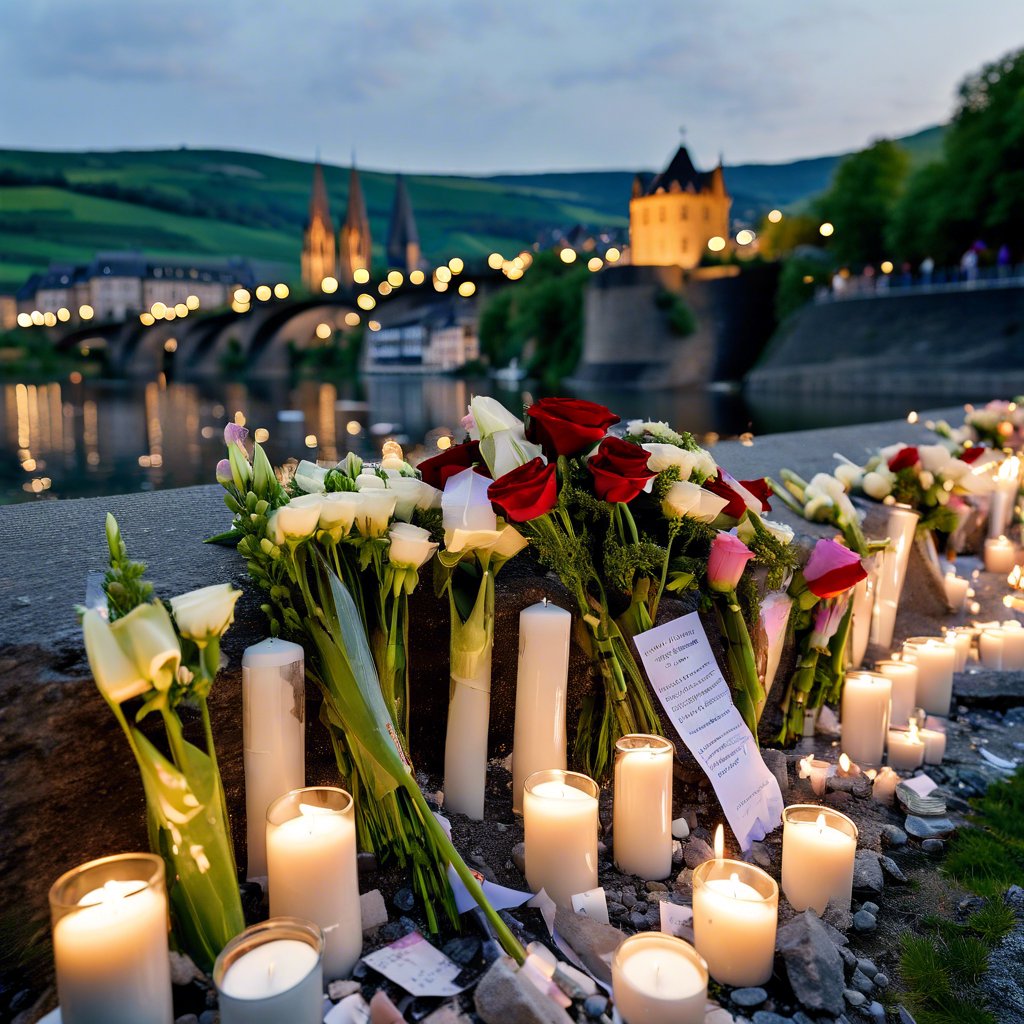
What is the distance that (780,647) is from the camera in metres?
2.43

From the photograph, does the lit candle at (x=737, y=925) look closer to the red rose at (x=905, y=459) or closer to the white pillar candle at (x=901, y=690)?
the white pillar candle at (x=901, y=690)

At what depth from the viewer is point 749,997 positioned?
56.9 inches

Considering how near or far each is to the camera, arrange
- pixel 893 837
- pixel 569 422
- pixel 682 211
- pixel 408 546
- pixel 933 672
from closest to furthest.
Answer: pixel 408 546 < pixel 569 422 < pixel 893 837 < pixel 933 672 < pixel 682 211

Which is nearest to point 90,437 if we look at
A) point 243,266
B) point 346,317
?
point 346,317

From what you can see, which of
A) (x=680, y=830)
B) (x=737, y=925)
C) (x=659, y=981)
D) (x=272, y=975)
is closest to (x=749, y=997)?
(x=737, y=925)

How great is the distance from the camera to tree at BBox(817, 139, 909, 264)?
3172 centimetres

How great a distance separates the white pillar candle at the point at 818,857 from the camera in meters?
1.71

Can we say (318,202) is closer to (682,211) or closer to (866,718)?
(682,211)

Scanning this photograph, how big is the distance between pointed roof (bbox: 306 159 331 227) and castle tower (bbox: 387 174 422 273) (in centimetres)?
565

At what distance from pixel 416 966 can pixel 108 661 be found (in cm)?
66

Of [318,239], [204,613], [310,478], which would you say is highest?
[318,239]

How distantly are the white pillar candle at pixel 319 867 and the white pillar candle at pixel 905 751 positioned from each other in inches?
66.0

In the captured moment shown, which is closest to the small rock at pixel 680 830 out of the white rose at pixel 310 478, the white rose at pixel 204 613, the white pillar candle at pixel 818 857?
the white pillar candle at pixel 818 857

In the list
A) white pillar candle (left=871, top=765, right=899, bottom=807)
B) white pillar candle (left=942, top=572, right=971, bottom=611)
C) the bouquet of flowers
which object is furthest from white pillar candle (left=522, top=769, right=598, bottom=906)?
white pillar candle (left=942, top=572, right=971, bottom=611)
